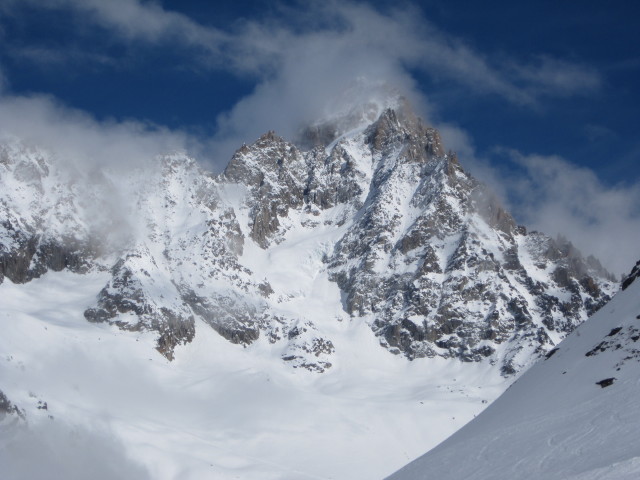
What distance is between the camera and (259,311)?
164 m

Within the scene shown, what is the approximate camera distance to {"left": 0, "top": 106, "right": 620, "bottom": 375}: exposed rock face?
514 ft

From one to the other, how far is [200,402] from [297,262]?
56.9 metres

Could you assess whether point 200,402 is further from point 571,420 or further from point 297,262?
point 571,420

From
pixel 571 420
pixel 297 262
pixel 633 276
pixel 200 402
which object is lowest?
pixel 571 420

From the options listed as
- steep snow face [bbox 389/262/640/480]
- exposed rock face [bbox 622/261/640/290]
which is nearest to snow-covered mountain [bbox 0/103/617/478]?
exposed rock face [bbox 622/261/640/290]

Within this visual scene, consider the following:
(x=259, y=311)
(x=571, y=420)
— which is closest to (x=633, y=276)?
(x=571, y=420)

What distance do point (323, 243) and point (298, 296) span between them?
1927 cm

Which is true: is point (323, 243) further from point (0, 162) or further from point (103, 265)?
point (0, 162)

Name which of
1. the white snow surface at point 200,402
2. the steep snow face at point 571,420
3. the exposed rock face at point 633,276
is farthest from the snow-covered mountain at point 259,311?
the steep snow face at point 571,420

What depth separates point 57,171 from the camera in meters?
176

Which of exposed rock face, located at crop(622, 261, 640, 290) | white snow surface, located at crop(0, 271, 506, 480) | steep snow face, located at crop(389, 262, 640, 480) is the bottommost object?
steep snow face, located at crop(389, 262, 640, 480)

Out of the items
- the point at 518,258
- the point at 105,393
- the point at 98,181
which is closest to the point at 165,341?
the point at 105,393

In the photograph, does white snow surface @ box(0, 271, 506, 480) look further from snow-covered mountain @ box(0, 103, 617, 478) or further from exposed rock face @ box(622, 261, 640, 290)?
exposed rock face @ box(622, 261, 640, 290)

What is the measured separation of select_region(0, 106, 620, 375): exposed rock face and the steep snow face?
408ft
